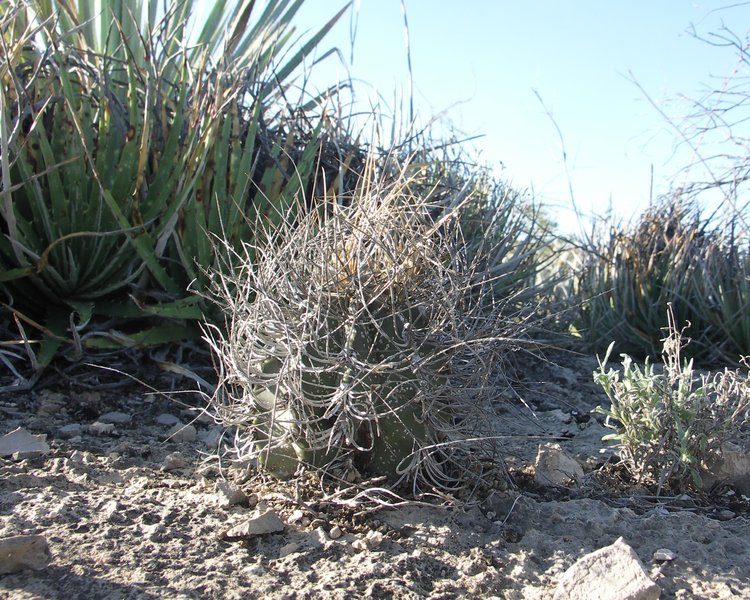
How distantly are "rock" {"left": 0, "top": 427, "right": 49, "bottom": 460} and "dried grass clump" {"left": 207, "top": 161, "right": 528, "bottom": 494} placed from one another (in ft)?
2.09

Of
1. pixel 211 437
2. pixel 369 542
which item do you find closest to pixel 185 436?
pixel 211 437

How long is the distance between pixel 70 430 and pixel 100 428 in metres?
0.10

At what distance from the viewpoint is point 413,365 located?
197 centimetres

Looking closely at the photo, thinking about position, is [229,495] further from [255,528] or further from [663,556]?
[663,556]

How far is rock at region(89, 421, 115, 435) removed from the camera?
2764mm

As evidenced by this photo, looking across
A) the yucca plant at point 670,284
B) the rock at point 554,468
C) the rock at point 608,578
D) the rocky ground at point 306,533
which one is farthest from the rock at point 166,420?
the yucca plant at point 670,284

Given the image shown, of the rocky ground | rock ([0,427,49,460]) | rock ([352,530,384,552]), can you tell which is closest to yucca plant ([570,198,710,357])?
the rocky ground

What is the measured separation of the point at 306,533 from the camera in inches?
78.2

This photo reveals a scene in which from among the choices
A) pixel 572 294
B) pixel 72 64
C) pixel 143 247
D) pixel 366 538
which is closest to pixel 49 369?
pixel 143 247

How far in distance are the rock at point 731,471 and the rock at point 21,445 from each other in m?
2.08

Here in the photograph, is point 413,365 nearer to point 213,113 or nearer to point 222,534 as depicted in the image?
point 222,534

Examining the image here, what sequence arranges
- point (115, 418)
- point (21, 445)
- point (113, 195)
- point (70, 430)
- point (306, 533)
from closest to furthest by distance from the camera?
1. point (306, 533)
2. point (21, 445)
3. point (70, 430)
4. point (115, 418)
5. point (113, 195)

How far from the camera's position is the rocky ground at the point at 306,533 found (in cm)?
174

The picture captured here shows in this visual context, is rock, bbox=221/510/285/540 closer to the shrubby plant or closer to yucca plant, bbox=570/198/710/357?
the shrubby plant
